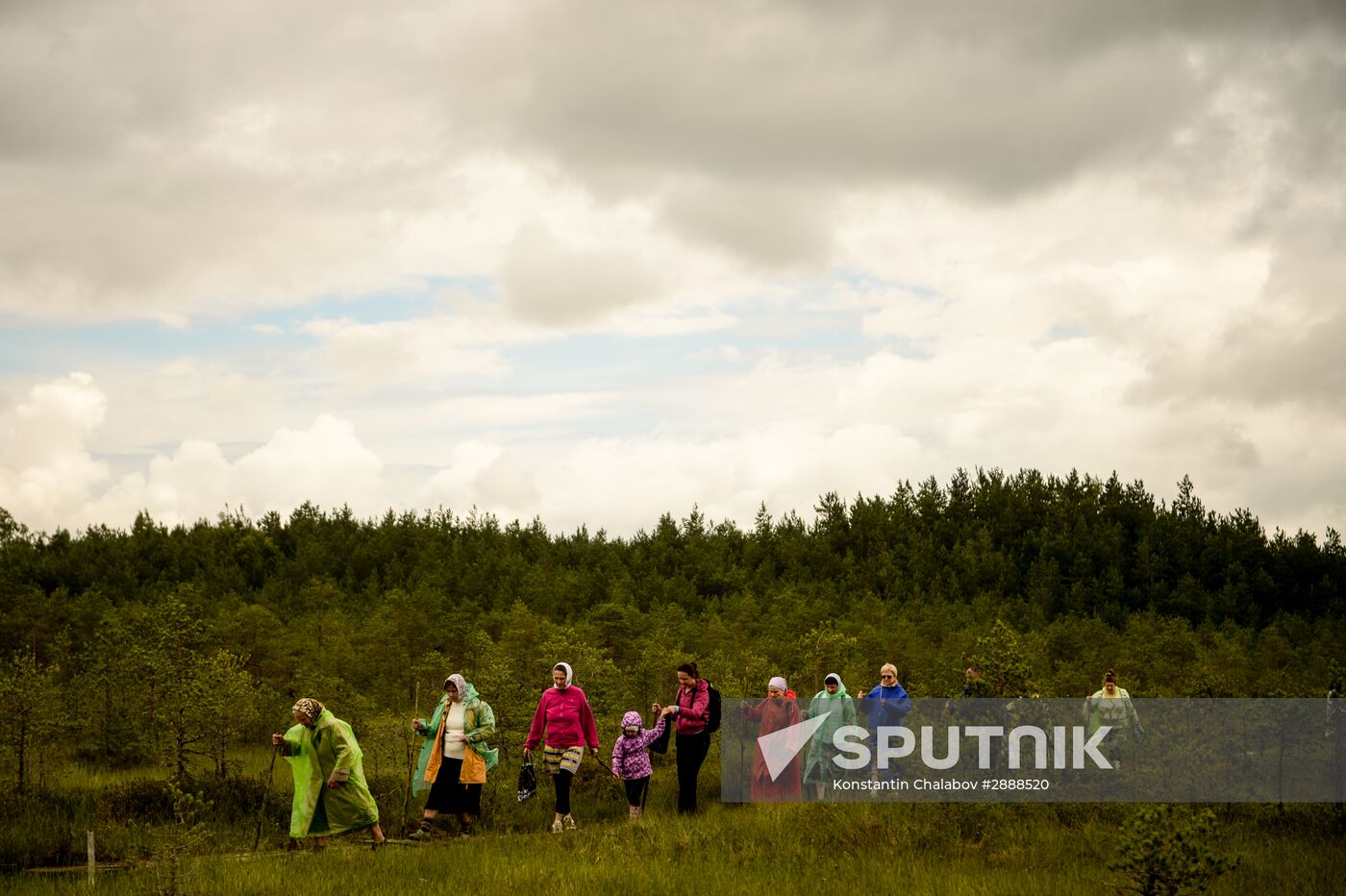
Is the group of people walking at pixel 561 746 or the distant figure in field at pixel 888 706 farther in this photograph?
the distant figure in field at pixel 888 706

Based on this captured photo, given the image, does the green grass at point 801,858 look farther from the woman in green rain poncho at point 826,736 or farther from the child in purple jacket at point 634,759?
the woman in green rain poncho at point 826,736

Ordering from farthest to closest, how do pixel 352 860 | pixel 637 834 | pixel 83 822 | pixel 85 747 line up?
pixel 85 747, pixel 83 822, pixel 637 834, pixel 352 860

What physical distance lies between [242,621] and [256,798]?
2162 centimetres

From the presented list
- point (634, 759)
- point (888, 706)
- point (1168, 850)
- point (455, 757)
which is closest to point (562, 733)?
point (634, 759)

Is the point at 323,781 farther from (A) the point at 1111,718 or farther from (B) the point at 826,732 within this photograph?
(A) the point at 1111,718

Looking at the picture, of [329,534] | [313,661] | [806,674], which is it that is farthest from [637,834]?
[329,534]

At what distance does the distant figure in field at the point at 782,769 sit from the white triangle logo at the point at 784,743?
0.15 ft

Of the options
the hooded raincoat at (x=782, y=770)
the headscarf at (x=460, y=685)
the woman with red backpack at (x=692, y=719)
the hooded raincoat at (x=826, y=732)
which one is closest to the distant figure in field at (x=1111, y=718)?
the hooded raincoat at (x=826, y=732)

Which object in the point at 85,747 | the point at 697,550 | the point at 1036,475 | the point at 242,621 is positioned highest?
the point at 1036,475

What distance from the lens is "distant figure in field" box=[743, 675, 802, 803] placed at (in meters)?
15.5

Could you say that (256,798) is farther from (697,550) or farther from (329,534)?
(329,534)

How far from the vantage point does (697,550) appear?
2746 inches

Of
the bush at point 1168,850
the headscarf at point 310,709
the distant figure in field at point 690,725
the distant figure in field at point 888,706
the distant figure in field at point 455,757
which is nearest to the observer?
the bush at point 1168,850

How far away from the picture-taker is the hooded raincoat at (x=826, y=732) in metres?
15.3
